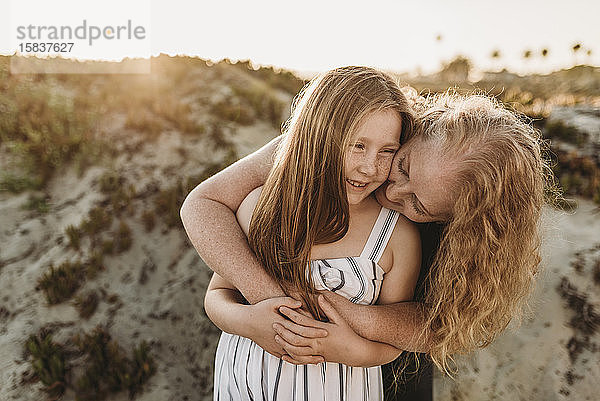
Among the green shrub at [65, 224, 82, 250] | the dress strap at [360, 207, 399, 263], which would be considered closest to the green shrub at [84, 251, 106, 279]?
the green shrub at [65, 224, 82, 250]

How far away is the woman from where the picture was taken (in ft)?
7.34

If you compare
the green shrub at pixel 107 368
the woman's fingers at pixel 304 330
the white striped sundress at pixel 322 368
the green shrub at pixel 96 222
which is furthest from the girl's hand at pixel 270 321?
the green shrub at pixel 96 222

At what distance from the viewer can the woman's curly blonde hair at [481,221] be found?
7.28 ft

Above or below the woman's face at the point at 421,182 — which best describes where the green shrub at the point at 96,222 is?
below

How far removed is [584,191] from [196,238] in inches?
137

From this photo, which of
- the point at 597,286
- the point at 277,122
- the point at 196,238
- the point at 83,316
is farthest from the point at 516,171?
the point at 277,122

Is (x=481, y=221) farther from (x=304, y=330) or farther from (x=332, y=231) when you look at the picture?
(x=304, y=330)

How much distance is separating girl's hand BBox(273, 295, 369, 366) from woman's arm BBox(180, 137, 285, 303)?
7.3 inches

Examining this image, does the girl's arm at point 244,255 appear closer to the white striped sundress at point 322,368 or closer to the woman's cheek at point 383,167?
the white striped sundress at point 322,368

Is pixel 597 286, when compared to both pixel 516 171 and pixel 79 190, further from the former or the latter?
pixel 79 190

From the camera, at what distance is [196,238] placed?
2736mm

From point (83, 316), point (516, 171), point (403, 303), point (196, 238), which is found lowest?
point (83, 316)

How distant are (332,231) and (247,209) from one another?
0.53m

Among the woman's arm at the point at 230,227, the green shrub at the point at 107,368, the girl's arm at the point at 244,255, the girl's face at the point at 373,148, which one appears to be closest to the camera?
the girl's face at the point at 373,148
